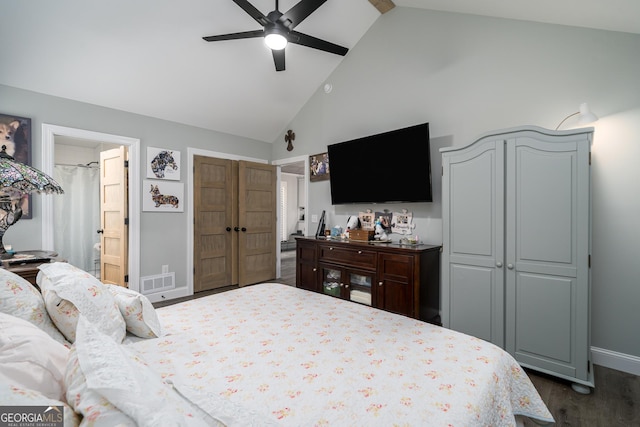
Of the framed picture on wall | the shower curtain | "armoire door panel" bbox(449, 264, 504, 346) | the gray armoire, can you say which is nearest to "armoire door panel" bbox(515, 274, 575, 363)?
the gray armoire

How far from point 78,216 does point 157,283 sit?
2.36 metres

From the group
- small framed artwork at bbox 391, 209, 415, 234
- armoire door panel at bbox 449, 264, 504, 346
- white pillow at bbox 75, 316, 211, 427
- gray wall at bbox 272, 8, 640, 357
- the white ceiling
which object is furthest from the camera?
small framed artwork at bbox 391, 209, 415, 234

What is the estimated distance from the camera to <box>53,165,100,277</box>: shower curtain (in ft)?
15.8

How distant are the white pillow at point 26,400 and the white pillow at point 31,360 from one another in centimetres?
8

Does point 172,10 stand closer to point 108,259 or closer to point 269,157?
point 269,157

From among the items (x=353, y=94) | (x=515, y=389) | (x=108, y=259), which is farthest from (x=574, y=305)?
(x=108, y=259)

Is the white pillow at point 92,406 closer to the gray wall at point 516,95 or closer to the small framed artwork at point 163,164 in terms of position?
the gray wall at point 516,95

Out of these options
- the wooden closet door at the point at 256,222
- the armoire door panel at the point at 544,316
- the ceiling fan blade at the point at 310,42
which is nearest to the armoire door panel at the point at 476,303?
the armoire door panel at the point at 544,316

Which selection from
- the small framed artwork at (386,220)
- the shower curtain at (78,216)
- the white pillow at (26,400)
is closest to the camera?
the white pillow at (26,400)

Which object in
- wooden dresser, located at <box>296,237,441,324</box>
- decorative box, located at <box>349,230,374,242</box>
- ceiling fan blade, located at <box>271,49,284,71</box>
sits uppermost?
ceiling fan blade, located at <box>271,49,284,71</box>

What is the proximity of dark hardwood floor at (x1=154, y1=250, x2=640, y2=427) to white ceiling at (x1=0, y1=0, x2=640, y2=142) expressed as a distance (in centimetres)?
256

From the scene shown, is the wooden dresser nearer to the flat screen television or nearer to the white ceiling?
the flat screen television

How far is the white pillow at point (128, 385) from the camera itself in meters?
0.68

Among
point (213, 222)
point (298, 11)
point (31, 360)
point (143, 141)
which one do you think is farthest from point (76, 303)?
point (213, 222)
